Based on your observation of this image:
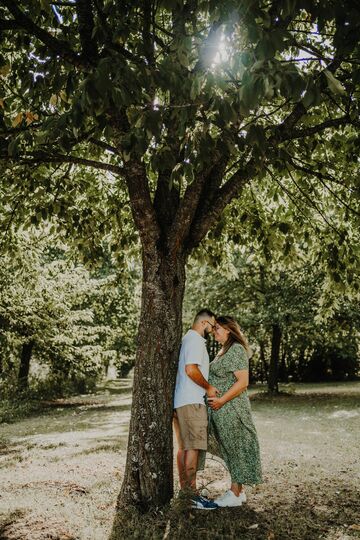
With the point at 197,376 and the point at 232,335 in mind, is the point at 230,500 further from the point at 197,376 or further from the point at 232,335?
the point at 232,335

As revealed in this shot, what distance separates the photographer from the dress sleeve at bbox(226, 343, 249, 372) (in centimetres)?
567

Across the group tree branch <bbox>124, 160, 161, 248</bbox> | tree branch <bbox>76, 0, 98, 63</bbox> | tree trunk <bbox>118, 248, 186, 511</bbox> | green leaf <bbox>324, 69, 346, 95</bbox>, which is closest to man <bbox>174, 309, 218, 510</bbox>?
tree trunk <bbox>118, 248, 186, 511</bbox>

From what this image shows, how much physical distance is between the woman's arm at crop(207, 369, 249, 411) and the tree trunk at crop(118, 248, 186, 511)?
0.53m

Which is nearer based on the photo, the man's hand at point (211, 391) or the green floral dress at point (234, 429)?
the green floral dress at point (234, 429)

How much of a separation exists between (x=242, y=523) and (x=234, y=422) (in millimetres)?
1097

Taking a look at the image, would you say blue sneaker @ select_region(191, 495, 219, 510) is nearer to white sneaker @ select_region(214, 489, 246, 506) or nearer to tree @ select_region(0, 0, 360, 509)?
white sneaker @ select_region(214, 489, 246, 506)

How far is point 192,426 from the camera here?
18.1 feet

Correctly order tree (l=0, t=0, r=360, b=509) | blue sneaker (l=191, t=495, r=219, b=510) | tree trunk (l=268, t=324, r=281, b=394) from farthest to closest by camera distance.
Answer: tree trunk (l=268, t=324, r=281, b=394), blue sneaker (l=191, t=495, r=219, b=510), tree (l=0, t=0, r=360, b=509)

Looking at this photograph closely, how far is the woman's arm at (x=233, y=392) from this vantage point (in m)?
5.56

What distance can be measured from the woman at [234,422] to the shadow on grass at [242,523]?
36 cm

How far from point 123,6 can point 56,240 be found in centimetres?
644

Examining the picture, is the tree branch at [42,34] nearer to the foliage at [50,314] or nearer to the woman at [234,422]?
the woman at [234,422]

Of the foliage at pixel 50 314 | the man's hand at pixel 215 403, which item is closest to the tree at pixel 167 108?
the man's hand at pixel 215 403

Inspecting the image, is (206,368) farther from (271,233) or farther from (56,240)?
(56,240)
